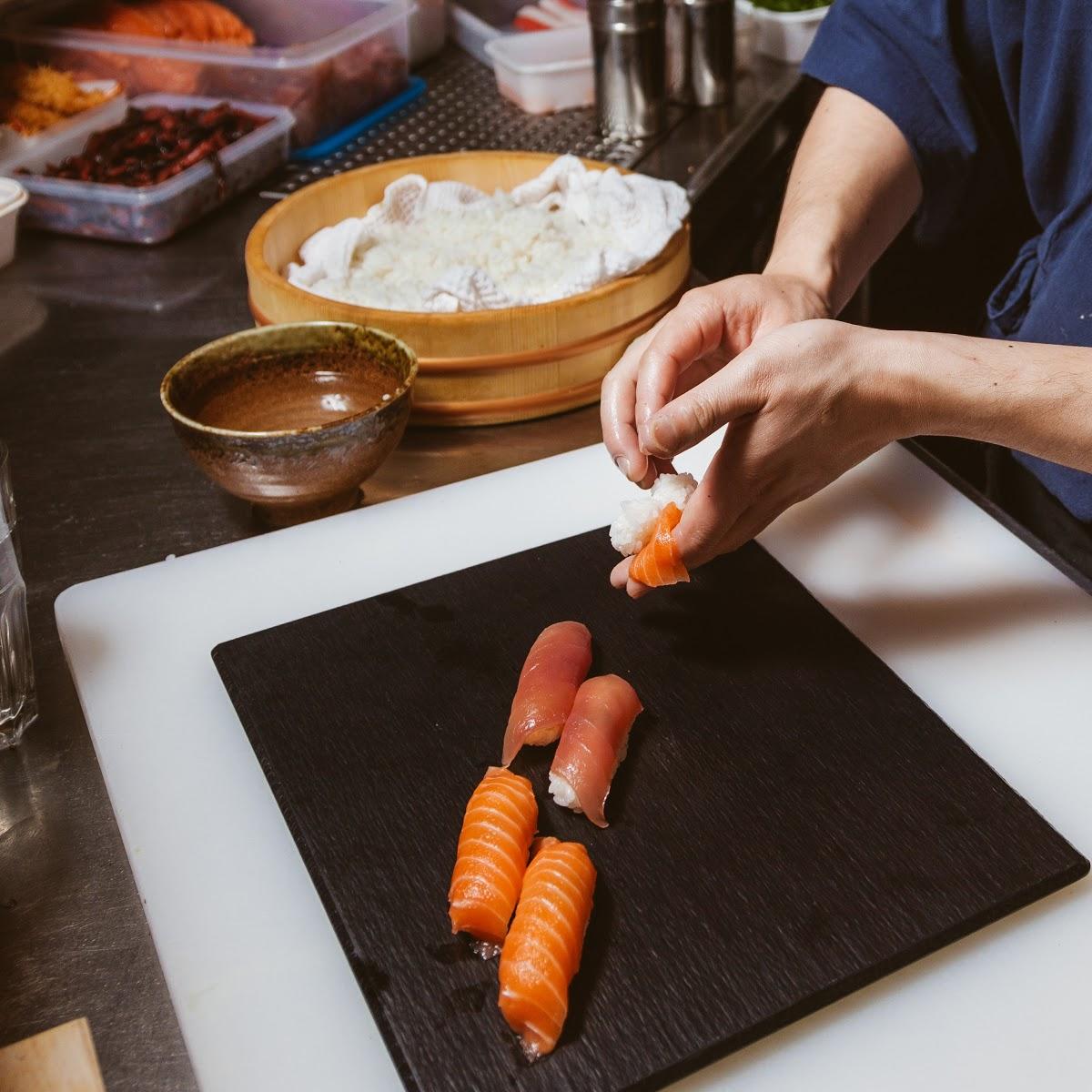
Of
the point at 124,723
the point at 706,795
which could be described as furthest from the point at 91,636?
the point at 706,795

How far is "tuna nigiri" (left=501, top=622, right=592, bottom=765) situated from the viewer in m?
1.17

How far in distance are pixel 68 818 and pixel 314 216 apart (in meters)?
1.15

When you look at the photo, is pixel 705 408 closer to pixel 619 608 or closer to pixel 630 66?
pixel 619 608

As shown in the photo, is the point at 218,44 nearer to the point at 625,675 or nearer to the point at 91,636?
the point at 91,636

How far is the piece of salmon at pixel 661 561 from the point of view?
1248mm

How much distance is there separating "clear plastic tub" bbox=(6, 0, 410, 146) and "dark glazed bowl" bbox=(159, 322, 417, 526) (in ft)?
4.16

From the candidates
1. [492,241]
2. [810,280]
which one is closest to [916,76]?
[810,280]

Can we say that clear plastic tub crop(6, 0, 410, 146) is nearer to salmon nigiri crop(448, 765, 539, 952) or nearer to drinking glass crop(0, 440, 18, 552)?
drinking glass crop(0, 440, 18, 552)

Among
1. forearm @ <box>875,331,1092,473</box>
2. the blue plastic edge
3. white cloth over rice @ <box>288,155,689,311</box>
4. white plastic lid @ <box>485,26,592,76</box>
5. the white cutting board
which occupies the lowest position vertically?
the blue plastic edge

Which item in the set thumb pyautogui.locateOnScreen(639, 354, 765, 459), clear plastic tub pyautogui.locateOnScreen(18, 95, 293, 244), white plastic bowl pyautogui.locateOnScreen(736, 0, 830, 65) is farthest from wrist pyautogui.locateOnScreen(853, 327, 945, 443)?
white plastic bowl pyautogui.locateOnScreen(736, 0, 830, 65)

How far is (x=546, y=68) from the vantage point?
9.08ft

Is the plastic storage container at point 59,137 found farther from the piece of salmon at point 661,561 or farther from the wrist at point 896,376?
the wrist at point 896,376

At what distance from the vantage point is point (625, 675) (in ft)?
4.24

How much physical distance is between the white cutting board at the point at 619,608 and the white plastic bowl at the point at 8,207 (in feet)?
3.53
